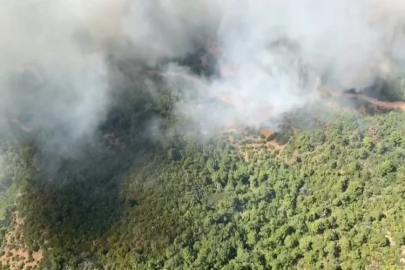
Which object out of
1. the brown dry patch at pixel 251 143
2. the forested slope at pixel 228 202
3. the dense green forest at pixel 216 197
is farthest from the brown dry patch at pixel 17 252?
the brown dry patch at pixel 251 143

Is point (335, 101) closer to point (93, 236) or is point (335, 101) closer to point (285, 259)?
point (285, 259)

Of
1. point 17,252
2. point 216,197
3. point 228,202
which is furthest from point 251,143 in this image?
point 17,252

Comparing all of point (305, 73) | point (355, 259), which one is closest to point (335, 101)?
point (305, 73)

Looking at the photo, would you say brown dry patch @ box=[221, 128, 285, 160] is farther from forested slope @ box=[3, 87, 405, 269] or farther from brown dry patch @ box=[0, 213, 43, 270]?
brown dry patch @ box=[0, 213, 43, 270]

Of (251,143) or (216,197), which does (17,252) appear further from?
(251,143)

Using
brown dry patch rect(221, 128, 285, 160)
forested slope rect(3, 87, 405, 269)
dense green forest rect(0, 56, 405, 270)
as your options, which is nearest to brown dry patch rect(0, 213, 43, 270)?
dense green forest rect(0, 56, 405, 270)
